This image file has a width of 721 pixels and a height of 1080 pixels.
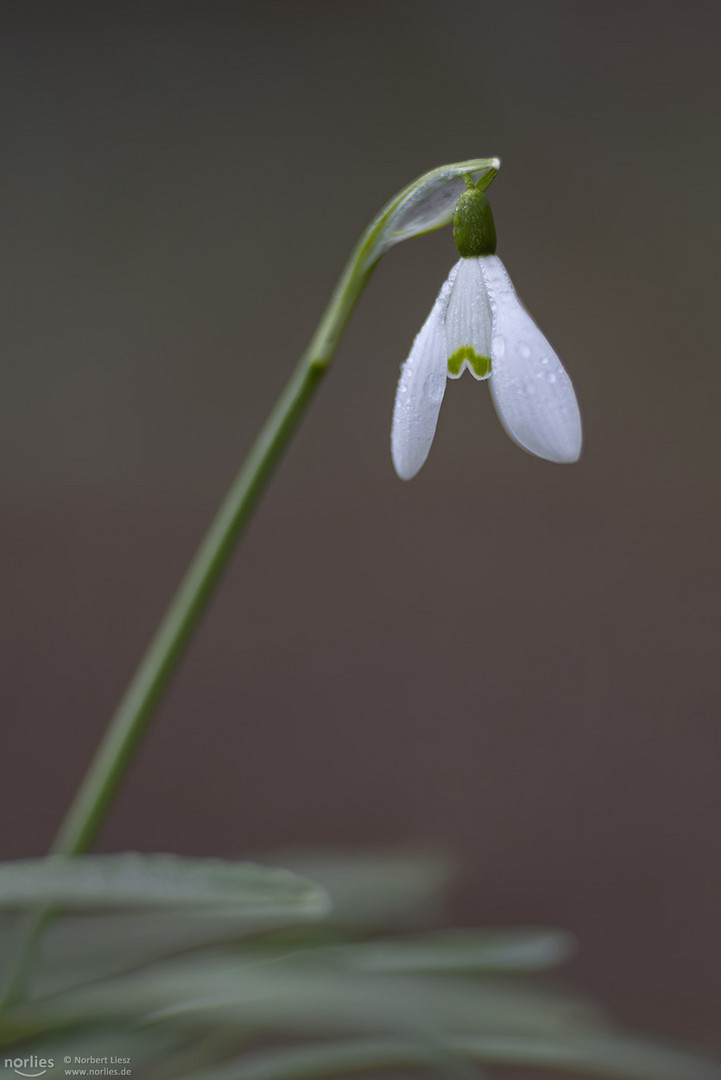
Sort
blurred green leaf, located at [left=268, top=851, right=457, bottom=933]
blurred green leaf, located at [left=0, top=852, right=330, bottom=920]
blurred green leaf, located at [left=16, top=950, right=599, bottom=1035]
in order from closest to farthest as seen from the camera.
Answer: blurred green leaf, located at [left=0, top=852, right=330, bottom=920], blurred green leaf, located at [left=16, top=950, right=599, bottom=1035], blurred green leaf, located at [left=268, top=851, right=457, bottom=933]

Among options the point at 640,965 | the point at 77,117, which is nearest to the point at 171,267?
the point at 77,117

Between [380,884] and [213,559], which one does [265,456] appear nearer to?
[213,559]

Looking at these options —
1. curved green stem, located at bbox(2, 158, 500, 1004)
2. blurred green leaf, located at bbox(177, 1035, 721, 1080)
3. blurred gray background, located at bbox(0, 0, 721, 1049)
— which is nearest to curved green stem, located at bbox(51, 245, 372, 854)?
curved green stem, located at bbox(2, 158, 500, 1004)

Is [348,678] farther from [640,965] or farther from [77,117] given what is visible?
[77,117]

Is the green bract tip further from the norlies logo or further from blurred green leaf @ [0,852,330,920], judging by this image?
the norlies logo

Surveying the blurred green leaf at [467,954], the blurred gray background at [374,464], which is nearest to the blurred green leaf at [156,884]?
the blurred green leaf at [467,954]

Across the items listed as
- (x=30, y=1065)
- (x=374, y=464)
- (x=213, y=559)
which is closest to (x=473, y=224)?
(x=213, y=559)

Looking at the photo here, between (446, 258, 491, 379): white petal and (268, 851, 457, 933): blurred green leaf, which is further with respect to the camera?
(268, 851, 457, 933): blurred green leaf
